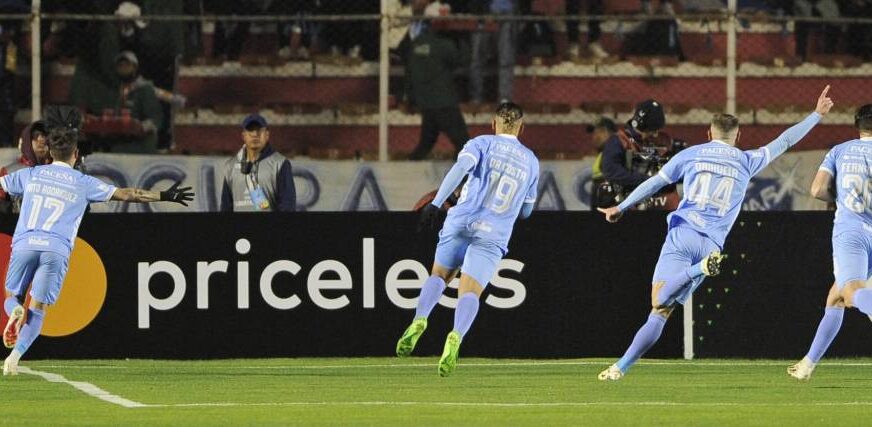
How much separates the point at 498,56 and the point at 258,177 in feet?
15.3

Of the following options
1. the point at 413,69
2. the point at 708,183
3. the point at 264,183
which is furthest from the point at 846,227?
the point at 413,69

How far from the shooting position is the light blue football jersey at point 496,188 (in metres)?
12.6

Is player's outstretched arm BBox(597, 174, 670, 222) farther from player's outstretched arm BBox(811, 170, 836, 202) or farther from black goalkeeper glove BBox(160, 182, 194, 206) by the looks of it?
black goalkeeper glove BBox(160, 182, 194, 206)

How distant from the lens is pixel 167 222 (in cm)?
1444

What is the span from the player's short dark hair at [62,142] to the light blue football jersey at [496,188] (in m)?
2.65

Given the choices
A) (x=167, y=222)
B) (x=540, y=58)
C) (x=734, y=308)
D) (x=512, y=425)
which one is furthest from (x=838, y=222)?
(x=540, y=58)

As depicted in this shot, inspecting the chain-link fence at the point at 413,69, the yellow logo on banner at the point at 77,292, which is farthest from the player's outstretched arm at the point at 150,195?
the chain-link fence at the point at 413,69

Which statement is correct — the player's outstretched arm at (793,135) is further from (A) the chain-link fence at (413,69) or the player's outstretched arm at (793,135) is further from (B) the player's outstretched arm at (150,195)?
(A) the chain-link fence at (413,69)

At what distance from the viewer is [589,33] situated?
65.3 ft

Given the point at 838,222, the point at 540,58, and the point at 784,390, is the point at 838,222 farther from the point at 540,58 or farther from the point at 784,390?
the point at 540,58

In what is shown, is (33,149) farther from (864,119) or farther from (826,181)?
(864,119)

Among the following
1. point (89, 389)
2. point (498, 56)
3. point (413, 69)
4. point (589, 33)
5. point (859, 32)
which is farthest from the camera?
point (859, 32)

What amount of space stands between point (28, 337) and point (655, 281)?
14.1 ft

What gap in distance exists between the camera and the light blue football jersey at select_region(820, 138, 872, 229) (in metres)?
11.9
